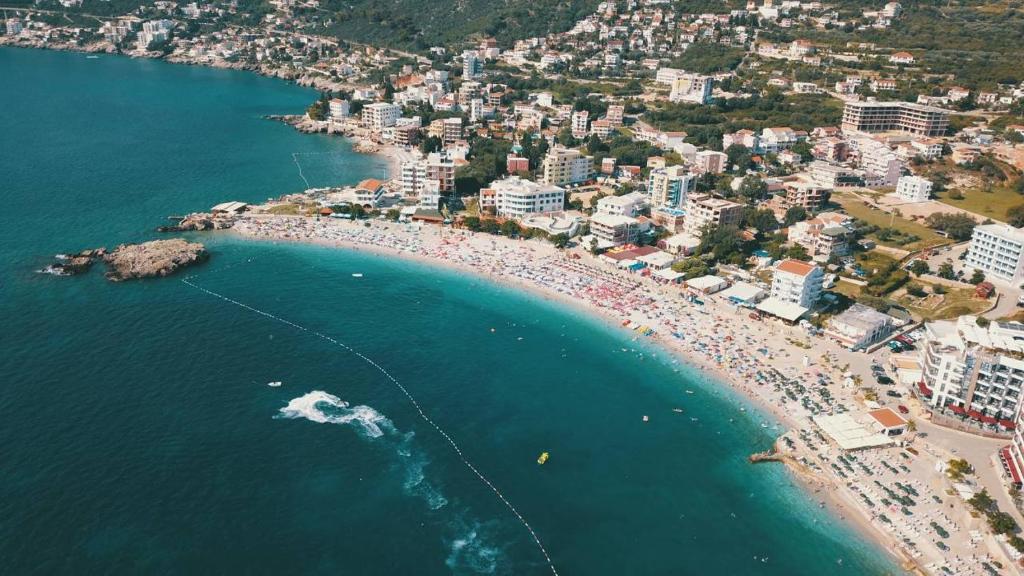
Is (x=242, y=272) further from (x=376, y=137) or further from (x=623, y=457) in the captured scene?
(x=376, y=137)

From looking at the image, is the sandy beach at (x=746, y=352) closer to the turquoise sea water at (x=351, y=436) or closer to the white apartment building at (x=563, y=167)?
the turquoise sea water at (x=351, y=436)

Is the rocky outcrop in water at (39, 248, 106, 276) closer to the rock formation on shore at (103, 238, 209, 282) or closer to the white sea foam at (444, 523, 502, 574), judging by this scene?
the rock formation on shore at (103, 238, 209, 282)

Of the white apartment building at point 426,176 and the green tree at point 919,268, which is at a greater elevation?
the white apartment building at point 426,176

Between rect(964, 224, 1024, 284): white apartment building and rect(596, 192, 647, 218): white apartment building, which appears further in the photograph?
rect(596, 192, 647, 218): white apartment building

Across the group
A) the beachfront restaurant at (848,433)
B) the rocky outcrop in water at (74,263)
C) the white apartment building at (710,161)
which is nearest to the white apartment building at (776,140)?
the white apartment building at (710,161)

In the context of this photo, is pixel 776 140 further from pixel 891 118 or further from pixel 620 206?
pixel 620 206

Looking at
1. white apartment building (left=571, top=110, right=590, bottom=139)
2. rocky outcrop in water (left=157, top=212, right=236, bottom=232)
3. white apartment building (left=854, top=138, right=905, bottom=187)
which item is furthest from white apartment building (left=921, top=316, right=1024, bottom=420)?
white apartment building (left=571, top=110, right=590, bottom=139)
